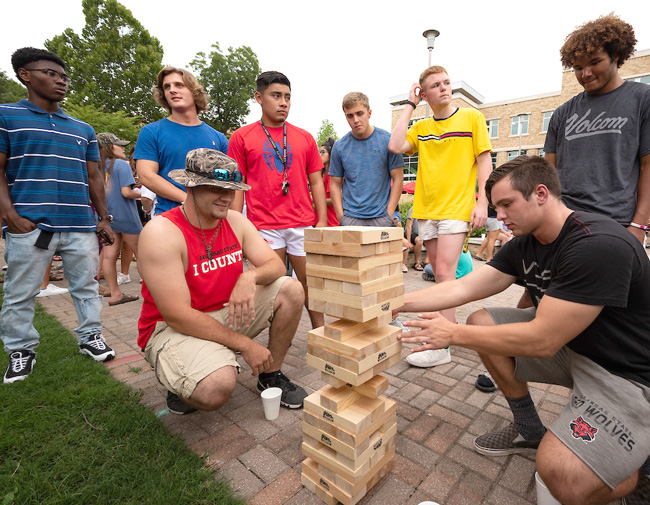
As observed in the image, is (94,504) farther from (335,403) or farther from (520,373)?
(520,373)

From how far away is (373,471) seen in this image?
1.74 meters

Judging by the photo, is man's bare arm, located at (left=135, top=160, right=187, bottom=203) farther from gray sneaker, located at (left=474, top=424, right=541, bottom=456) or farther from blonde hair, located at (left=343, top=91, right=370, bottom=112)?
gray sneaker, located at (left=474, top=424, right=541, bottom=456)

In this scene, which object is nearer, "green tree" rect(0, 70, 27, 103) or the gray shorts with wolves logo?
the gray shorts with wolves logo

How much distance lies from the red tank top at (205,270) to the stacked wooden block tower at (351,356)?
35.2 inches

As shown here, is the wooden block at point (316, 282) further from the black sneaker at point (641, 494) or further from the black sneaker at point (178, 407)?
the black sneaker at point (641, 494)

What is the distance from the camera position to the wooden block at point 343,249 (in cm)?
157

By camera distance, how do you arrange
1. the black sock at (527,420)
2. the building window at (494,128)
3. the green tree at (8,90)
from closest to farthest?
the black sock at (527,420)
the green tree at (8,90)
the building window at (494,128)

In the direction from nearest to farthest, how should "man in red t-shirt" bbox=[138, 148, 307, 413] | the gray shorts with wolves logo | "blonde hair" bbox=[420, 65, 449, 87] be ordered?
1. the gray shorts with wolves logo
2. "man in red t-shirt" bbox=[138, 148, 307, 413]
3. "blonde hair" bbox=[420, 65, 449, 87]

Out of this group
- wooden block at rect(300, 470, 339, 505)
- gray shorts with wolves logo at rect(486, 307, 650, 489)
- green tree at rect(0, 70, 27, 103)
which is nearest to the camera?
gray shorts with wolves logo at rect(486, 307, 650, 489)

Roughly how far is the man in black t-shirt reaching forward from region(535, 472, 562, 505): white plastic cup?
37 mm

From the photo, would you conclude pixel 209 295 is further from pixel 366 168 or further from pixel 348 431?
pixel 366 168

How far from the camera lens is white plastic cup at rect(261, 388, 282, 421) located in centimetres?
231

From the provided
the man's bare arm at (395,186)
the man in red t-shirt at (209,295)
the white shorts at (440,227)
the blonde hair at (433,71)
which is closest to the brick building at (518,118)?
the man's bare arm at (395,186)

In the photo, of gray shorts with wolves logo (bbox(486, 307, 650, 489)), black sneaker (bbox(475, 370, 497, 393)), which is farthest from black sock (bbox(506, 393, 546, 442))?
black sneaker (bbox(475, 370, 497, 393))
